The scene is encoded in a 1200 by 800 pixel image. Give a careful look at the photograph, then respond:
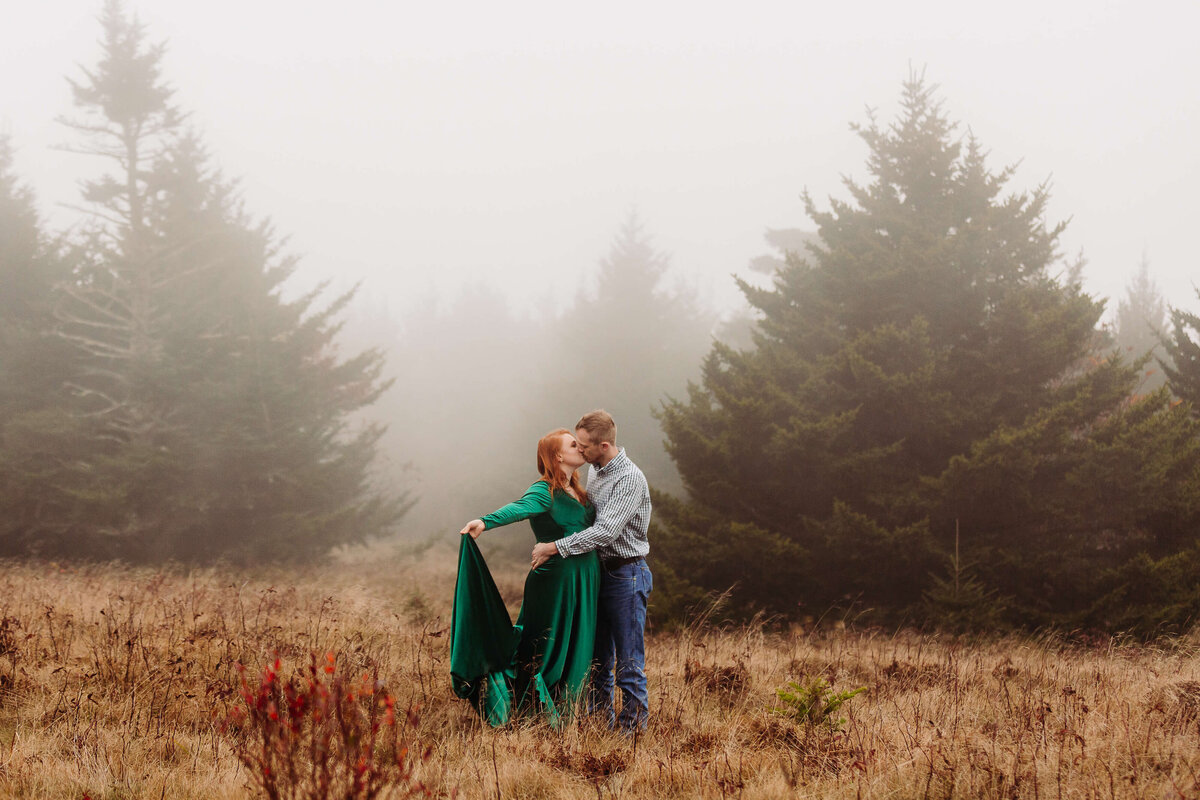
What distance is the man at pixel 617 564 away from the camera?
4598 mm

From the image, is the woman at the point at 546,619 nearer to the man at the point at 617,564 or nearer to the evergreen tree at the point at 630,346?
the man at the point at 617,564

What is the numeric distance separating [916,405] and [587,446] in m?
7.45

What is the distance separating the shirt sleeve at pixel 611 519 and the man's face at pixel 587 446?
9.7 inches

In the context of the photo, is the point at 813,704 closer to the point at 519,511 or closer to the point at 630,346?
the point at 519,511

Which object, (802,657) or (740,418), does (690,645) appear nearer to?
(802,657)

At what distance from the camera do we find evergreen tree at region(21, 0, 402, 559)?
1467 centimetres

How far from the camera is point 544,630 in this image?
4891 millimetres

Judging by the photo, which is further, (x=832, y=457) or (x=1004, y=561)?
(x=832, y=457)

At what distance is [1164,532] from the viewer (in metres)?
9.62

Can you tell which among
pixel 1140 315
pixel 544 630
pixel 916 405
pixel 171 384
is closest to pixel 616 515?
pixel 544 630

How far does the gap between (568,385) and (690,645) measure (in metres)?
21.2

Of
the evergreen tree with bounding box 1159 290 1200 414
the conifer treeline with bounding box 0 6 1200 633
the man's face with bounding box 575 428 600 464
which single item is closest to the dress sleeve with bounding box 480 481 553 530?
the man's face with bounding box 575 428 600 464

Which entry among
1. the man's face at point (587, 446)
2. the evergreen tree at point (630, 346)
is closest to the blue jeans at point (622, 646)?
the man's face at point (587, 446)

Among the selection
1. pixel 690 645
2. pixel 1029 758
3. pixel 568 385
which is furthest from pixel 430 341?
pixel 1029 758
